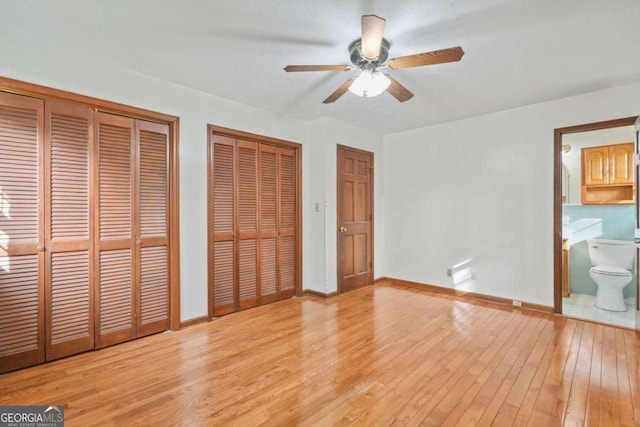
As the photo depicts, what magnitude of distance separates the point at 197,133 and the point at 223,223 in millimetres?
1029

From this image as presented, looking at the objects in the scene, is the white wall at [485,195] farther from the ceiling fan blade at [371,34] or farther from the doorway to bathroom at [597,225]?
the ceiling fan blade at [371,34]

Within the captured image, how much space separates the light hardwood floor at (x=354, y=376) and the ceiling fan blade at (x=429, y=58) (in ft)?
7.16

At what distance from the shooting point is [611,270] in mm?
3775

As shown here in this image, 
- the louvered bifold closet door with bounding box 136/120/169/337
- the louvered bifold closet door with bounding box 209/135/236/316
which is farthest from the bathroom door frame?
the louvered bifold closet door with bounding box 136/120/169/337

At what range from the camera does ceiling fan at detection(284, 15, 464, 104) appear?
1.80m

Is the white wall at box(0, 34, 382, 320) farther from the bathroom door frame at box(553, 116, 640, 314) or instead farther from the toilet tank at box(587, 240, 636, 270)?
the toilet tank at box(587, 240, 636, 270)

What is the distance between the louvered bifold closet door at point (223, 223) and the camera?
11.3 ft

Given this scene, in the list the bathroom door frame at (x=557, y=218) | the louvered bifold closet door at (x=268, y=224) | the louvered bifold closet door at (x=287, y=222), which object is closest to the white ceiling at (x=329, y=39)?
the bathroom door frame at (x=557, y=218)

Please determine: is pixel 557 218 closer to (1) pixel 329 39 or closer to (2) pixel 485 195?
(2) pixel 485 195

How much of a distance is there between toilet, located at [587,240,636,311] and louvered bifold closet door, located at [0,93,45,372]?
5839 millimetres

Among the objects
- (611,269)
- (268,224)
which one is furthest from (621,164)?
(268,224)

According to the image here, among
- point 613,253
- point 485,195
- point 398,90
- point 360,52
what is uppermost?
point 360,52

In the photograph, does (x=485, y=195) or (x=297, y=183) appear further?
(x=297, y=183)

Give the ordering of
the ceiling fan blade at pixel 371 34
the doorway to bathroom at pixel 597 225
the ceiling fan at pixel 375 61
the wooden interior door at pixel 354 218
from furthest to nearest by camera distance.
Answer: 1. the wooden interior door at pixel 354 218
2. the doorway to bathroom at pixel 597 225
3. the ceiling fan at pixel 375 61
4. the ceiling fan blade at pixel 371 34
